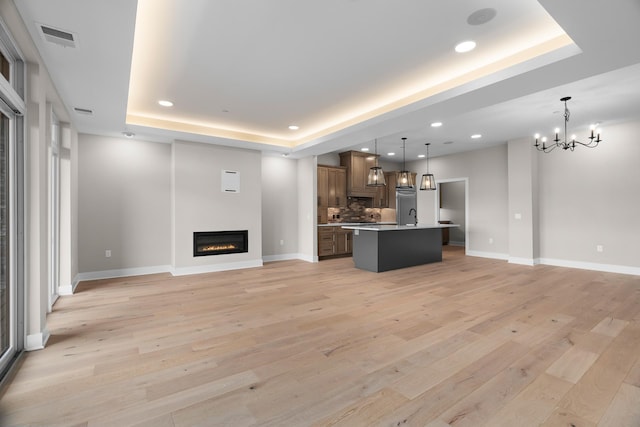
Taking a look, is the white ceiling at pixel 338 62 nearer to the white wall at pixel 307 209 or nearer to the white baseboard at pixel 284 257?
the white wall at pixel 307 209

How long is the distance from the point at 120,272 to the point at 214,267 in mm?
1650

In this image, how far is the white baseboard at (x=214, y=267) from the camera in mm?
5871

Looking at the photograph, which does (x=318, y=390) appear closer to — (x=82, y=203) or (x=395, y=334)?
(x=395, y=334)

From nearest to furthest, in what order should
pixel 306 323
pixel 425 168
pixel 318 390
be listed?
1. pixel 318 390
2. pixel 306 323
3. pixel 425 168

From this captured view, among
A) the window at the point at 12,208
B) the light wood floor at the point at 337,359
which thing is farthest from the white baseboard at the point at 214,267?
the window at the point at 12,208

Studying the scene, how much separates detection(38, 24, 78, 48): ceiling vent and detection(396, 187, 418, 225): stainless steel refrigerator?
8.32m

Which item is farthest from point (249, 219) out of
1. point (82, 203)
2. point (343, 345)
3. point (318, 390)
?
point (318, 390)

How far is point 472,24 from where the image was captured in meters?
2.80

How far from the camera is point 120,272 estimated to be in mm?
5766

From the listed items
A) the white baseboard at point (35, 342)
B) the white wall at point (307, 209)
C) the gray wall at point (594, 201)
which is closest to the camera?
the white baseboard at point (35, 342)

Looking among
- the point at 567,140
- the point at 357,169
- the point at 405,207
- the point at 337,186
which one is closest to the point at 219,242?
the point at 337,186

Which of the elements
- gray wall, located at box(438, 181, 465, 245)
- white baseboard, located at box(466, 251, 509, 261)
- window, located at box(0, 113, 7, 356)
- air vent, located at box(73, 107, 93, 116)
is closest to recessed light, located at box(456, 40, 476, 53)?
window, located at box(0, 113, 7, 356)

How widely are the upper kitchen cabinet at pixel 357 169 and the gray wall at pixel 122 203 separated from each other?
4.35 meters

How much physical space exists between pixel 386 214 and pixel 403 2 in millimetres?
7644
